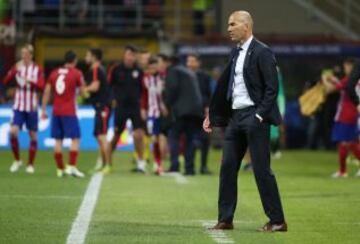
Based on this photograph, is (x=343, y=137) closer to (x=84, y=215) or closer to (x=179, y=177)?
(x=179, y=177)

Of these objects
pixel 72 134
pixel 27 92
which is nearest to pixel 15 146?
pixel 27 92

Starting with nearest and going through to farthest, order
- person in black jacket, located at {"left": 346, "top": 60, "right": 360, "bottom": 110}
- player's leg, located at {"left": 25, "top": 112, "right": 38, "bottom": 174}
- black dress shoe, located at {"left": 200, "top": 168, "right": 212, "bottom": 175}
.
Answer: person in black jacket, located at {"left": 346, "top": 60, "right": 360, "bottom": 110} < player's leg, located at {"left": 25, "top": 112, "right": 38, "bottom": 174} < black dress shoe, located at {"left": 200, "top": 168, "right": 212, "bottom": 175}

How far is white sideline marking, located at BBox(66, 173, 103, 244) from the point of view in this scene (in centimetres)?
1103

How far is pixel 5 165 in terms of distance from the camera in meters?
23.2

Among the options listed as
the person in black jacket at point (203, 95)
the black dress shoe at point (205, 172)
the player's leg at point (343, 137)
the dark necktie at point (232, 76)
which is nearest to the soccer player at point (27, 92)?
the person in black jacket at point (203, 95)

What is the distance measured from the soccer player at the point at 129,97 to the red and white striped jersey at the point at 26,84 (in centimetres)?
151

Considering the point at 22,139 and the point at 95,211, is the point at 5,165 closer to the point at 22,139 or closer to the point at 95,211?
the point at 22,139

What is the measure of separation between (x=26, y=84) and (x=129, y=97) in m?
1.93

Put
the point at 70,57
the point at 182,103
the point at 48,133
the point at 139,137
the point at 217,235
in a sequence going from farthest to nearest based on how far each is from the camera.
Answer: the point at 48,133
the point at 139,137
the point at 182,103
the point at 70,57
the point at 217,235

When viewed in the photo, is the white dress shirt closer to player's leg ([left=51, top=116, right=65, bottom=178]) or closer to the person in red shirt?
player's leg ([left=51, top=116, right=65, bottom=178])

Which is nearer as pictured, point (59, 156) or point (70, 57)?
point (70, 57)

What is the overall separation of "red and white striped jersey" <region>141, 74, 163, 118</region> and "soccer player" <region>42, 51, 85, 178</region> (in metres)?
2.75

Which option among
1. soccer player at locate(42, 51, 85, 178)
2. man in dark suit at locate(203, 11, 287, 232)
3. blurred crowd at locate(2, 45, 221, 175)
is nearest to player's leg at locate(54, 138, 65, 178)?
soccer player at locate(42, 51, 85, 178)

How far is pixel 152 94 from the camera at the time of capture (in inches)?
905
